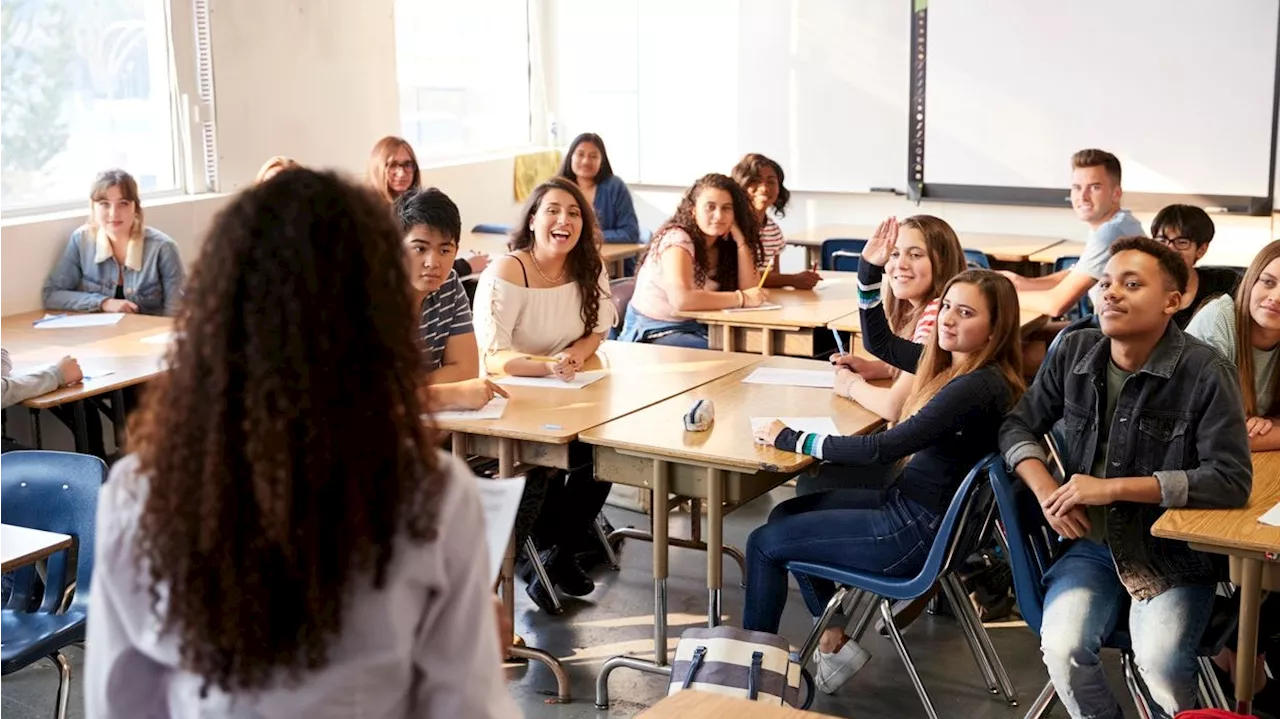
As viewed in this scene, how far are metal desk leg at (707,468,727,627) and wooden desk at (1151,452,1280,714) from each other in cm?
106

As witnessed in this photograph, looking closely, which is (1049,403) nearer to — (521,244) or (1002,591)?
(1002,591)

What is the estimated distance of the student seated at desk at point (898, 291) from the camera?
12.8 ft

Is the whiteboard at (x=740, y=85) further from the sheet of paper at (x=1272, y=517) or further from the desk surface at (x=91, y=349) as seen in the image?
the sheet of paper at (x=1272, y=517)

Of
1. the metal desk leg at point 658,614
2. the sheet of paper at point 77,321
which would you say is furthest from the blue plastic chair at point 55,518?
the sheet of paper at point 77,321

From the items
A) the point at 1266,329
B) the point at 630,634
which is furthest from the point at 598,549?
the point at 1266,329

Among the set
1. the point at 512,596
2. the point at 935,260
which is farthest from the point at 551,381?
the point at 935,260

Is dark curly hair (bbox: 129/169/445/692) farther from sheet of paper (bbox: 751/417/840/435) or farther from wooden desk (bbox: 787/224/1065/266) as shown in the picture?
wooden desk (bbox: 787/224/1065/266)

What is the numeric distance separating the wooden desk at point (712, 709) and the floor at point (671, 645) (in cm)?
153

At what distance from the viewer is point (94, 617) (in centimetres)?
131

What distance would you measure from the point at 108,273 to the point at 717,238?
2457mm

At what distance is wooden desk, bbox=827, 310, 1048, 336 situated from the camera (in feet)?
16.3

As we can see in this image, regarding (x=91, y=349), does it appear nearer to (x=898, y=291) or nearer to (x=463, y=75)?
(x=898, y=291)

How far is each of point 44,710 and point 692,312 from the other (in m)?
2.65

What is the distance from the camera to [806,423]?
3.54 metres
